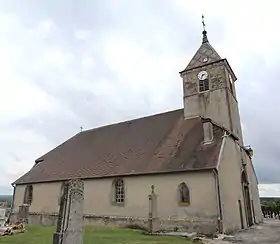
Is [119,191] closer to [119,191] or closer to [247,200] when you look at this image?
[119,191]

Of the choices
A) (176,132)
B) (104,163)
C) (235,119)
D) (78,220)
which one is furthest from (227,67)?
(78,220)

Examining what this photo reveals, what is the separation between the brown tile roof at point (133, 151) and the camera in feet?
57.0

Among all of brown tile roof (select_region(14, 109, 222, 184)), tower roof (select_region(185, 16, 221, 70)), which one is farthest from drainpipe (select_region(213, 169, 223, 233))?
tower roof (select_region(185, 16, 221, 70))

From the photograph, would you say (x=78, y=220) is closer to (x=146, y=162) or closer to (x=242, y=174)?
(x=146, y=162)

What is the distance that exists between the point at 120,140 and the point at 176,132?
199 inches

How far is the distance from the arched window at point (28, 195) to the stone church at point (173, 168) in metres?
0.08

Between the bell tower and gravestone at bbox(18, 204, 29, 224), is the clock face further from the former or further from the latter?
gravestone at bbox(18, 204, 29, 224)

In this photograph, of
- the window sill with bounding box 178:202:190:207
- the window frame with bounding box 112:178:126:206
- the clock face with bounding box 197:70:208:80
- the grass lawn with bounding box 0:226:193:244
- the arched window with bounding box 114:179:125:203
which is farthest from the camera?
the clock face with bounding box 197:70:208:80

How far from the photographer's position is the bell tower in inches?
812

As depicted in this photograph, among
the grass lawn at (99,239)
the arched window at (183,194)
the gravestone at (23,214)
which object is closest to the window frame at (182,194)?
the arched window at (183,194)

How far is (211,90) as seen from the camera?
70.3 feet

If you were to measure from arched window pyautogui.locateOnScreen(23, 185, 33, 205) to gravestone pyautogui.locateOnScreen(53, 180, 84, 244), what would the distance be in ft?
55.6

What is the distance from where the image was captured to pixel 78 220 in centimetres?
836

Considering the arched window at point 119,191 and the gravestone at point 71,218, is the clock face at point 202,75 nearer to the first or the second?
the arched window at point 119,191
